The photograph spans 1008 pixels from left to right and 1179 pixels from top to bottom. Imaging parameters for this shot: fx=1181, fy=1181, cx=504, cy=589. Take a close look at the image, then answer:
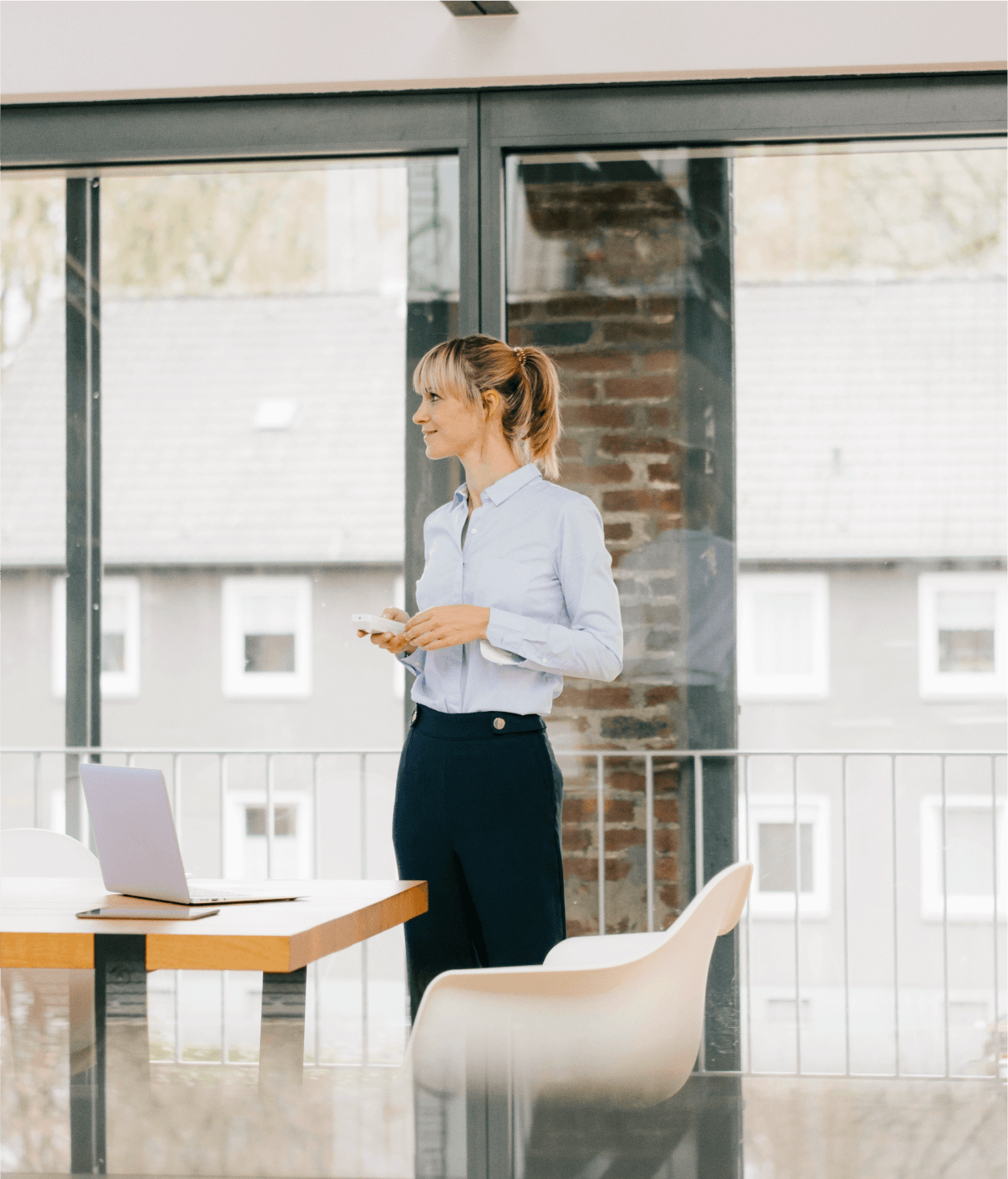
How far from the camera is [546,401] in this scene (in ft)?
6.94

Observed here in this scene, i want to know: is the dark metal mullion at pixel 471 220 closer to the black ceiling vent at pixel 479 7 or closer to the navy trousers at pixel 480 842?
the black ceiling vent at pixel 479 7

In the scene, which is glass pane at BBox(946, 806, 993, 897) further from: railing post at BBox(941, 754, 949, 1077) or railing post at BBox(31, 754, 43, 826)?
railing post at BBox(31, 754, 43, 826)

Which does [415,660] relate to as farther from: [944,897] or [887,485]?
[944,897]

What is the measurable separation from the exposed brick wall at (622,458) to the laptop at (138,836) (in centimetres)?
134

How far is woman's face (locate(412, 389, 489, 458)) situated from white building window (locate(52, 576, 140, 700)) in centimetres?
127

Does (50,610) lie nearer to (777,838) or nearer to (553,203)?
(553,203)

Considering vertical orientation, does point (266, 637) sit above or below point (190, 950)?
above

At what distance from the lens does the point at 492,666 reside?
1.95 meters

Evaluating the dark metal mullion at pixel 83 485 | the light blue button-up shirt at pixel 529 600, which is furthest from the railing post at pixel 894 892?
the dark metal mullion at pixel 83 485

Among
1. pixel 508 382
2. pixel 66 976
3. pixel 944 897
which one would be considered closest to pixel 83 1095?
pixel 66 976

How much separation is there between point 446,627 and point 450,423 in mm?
397

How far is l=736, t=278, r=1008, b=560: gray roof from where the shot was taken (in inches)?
107

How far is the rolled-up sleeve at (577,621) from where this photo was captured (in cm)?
187

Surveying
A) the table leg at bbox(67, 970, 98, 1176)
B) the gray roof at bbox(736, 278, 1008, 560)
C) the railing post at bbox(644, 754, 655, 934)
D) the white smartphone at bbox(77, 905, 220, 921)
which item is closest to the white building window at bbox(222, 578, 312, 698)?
the railing post at bbox(644, 754, 655, 934)
